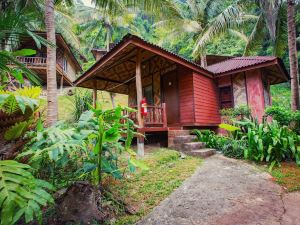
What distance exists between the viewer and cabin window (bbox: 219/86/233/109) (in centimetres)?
1064

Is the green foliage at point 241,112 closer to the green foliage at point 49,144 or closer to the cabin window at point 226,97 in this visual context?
the cabin window at point 226,97

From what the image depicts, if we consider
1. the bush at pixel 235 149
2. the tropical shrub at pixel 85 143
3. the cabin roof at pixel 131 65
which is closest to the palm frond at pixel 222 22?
the cabin roof at pixel 131 65

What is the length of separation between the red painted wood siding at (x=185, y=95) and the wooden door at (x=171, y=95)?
280 mm

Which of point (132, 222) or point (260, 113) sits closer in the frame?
point (132, 222)

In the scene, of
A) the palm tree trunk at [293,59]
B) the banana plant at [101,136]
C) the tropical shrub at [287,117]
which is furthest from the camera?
the palm tree trunk at [293,59]

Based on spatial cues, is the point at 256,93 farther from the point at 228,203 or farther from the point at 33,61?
the point at 33,61

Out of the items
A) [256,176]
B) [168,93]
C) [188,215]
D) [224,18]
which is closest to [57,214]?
[188,215]

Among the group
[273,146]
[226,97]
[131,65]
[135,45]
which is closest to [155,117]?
[135,45]

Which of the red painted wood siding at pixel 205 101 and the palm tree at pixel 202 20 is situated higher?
the palm tree at pixel 202 20

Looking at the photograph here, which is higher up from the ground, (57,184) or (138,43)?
(138,43)

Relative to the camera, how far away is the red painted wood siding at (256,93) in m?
9.60

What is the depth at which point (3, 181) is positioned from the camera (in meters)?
1.54

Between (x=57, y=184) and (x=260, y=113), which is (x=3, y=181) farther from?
(x=260, y=113)

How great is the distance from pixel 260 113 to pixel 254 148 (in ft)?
15.6
